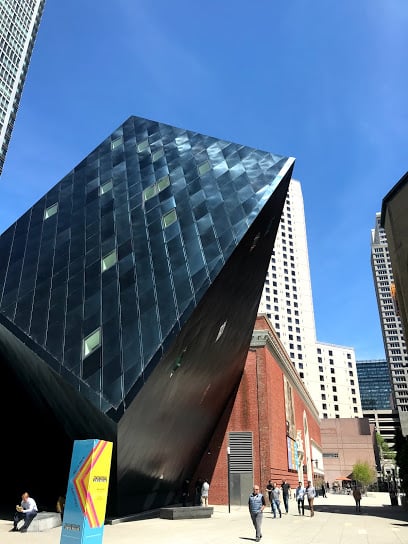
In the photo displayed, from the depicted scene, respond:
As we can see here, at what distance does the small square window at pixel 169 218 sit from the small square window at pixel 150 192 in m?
2.25

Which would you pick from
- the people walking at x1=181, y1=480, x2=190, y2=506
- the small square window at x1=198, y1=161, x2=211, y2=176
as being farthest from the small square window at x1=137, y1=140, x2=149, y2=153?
the people walking at x1=181, y1=480, x2=190, y2=506

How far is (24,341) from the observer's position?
55.2 feet

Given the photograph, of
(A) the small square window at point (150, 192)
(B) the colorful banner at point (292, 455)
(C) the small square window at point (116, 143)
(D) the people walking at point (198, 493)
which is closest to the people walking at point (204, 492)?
(D) the people walking at point (198, 493)

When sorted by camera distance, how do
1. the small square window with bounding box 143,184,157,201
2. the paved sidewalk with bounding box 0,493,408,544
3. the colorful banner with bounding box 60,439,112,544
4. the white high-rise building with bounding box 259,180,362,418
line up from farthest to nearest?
the white high-rise building with bounding box 259,180,362,418 → the small square window with bounding box 143,184,157,201 → the paved sidewalk with bounding box 0,493,408,544 → the colorful banner with bounding box 60,439,112,544

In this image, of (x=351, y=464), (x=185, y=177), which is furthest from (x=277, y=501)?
(x=351, y=464)

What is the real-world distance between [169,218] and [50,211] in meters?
8.78

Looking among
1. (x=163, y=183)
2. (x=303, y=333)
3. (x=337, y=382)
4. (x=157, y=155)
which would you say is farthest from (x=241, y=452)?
(x=337, y=382)

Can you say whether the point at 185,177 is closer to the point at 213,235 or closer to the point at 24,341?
the point at 213,235

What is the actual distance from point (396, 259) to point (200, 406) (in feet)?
56.5

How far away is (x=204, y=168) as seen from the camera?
2283 cm

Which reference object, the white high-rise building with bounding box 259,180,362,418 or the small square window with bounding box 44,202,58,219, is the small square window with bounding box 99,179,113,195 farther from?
the white high-rise building with bounding box 259,180,362,418

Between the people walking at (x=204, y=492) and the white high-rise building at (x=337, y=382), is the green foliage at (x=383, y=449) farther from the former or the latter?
the people walking at (x=204, y=492)

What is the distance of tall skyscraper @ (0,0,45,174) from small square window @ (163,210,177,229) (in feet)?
278

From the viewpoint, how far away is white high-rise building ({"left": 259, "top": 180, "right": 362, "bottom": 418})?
124 m
